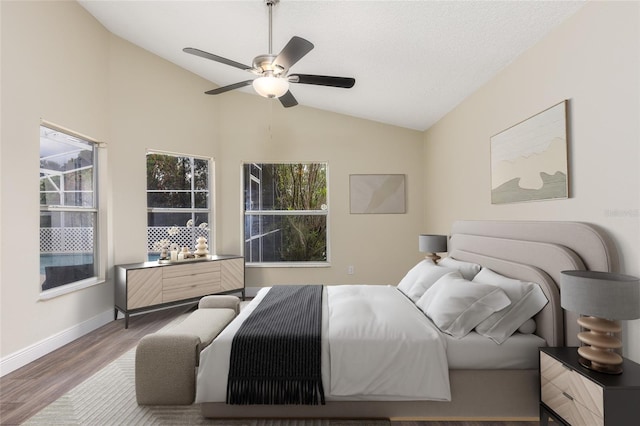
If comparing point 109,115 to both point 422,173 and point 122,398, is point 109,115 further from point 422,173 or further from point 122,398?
point 422,173

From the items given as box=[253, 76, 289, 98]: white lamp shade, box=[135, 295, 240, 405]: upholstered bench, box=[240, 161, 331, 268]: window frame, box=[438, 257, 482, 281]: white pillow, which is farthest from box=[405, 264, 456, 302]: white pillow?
box=[240, 161, 331, 268]: window frame

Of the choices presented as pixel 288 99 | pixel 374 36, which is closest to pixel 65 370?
pixel 288 99

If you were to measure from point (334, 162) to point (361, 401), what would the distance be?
3.49 meters

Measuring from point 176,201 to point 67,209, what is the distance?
4.38 ft

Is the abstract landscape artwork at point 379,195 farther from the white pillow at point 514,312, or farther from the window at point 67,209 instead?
the window at point 67,209

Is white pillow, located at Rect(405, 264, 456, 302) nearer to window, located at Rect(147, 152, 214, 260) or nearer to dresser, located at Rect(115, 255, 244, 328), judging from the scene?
dresser, located at Rect(115, 255, 244, 328)

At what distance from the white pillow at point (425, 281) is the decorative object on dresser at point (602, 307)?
112 cm

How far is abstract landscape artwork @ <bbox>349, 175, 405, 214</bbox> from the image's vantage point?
4.75 meters

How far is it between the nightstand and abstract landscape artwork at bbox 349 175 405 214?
316cm

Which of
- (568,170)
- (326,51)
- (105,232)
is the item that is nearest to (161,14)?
(326,51)

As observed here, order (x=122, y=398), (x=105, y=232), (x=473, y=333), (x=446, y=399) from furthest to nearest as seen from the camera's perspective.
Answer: (x=105, y=232) → (x=122, y=398) → (x=473, y=333) → (x=446, y=399)

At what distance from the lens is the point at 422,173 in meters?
4.78

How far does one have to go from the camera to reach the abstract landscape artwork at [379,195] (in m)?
4.75

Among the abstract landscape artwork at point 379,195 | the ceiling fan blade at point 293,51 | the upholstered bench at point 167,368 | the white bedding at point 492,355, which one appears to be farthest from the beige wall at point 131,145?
the white bedding at point 492,355
